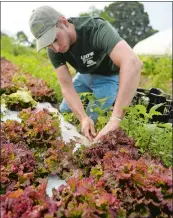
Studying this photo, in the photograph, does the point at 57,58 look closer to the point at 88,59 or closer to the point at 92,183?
the point at 88,59

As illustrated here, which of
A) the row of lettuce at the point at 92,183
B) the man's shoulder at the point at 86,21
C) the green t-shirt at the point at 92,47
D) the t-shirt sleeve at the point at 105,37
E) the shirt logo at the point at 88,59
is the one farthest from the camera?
the shirt logo at the point at 88,59

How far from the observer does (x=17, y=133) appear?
3.22 m

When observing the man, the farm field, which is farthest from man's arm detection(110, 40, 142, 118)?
the farm field

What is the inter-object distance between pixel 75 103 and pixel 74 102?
0.03 m

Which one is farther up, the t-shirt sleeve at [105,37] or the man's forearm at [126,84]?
the t-shirt sleeve at [105,37]

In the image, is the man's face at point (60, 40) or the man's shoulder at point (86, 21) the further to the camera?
the man's shoulder at point (86, 21)

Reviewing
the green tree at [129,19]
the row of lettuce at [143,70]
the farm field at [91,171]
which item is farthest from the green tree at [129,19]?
the farm field at [91,171]

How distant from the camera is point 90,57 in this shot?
3945mm

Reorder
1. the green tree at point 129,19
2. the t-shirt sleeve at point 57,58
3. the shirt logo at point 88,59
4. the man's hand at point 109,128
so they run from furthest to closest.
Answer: the green tree at point 129,19 < the t-shirt sleeve at point 57,58 < the shirt logo at point 88,59 < the man's hand at point 109,128

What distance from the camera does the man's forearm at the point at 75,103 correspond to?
3522mm

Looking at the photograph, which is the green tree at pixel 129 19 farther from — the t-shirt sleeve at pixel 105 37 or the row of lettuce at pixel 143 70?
the t-shirt sleeve at pixel 105 37

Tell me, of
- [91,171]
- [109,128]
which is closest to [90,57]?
[109,128]

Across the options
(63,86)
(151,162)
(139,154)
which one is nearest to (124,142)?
(139,154)

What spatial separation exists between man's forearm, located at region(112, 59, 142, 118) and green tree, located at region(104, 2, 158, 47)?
21410mm
